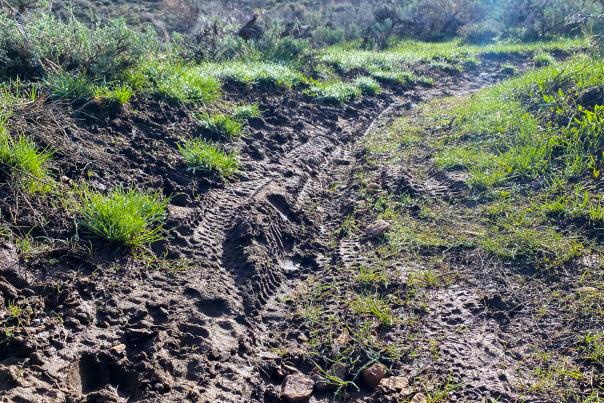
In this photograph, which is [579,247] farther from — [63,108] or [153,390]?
[63,108]

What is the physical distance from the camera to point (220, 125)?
5.76 metres

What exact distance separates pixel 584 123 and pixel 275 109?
341 cm

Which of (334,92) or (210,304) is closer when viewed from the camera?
(210,304)

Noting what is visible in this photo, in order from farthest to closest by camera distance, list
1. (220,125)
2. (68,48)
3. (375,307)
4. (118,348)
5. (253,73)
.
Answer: (253,73) < (220,125) < (68,48) < (375,307) < (118,348)

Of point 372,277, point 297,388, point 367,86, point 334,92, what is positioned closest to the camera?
point 297,388

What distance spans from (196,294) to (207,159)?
1776 millimetres

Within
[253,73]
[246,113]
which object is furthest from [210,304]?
[253,73]

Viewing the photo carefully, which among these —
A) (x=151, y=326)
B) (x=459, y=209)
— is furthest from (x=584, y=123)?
(x=151, y=326)

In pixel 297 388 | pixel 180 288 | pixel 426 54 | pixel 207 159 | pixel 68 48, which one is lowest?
pixel 297 388

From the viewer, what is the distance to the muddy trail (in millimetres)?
2793

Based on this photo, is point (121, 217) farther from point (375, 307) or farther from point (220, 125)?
point (220, 125)

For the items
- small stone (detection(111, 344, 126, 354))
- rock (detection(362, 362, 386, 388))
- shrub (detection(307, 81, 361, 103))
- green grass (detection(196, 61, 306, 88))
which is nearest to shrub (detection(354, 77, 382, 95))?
shrub (detection(307, 81, 361, 103))

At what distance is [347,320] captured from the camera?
354cm

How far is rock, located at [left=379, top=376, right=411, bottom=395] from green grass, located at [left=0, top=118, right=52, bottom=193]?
2506mm
